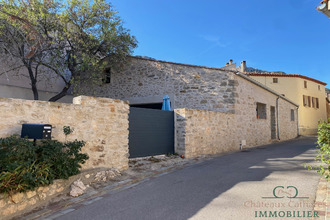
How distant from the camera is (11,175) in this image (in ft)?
12.1

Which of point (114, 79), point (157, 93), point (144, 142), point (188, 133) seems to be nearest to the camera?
point (144, 142)

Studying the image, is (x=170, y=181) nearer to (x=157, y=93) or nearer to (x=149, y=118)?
(x=149, y=118)

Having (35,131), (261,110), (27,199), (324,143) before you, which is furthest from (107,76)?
(324,143)

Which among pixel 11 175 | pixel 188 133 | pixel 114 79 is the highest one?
pixel 114 79

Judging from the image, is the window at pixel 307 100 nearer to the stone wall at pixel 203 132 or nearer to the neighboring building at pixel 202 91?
the neighboring building at pixel 202 91

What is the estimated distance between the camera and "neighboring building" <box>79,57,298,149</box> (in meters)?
11.1

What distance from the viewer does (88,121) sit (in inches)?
218

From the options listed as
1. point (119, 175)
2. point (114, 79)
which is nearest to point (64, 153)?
point (119, 175)

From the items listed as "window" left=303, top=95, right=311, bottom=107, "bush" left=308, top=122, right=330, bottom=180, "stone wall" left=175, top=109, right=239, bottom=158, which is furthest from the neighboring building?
"window" left=303, top=95, right=311, bottom=107

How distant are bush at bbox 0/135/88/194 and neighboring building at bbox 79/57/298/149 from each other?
563 centimetres

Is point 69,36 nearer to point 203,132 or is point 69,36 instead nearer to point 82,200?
point 203,132

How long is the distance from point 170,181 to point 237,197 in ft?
5.81

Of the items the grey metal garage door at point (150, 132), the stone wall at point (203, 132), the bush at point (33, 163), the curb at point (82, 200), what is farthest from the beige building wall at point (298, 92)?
the bush at point (33, 163)

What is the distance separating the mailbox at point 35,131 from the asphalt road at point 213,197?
161 cm
